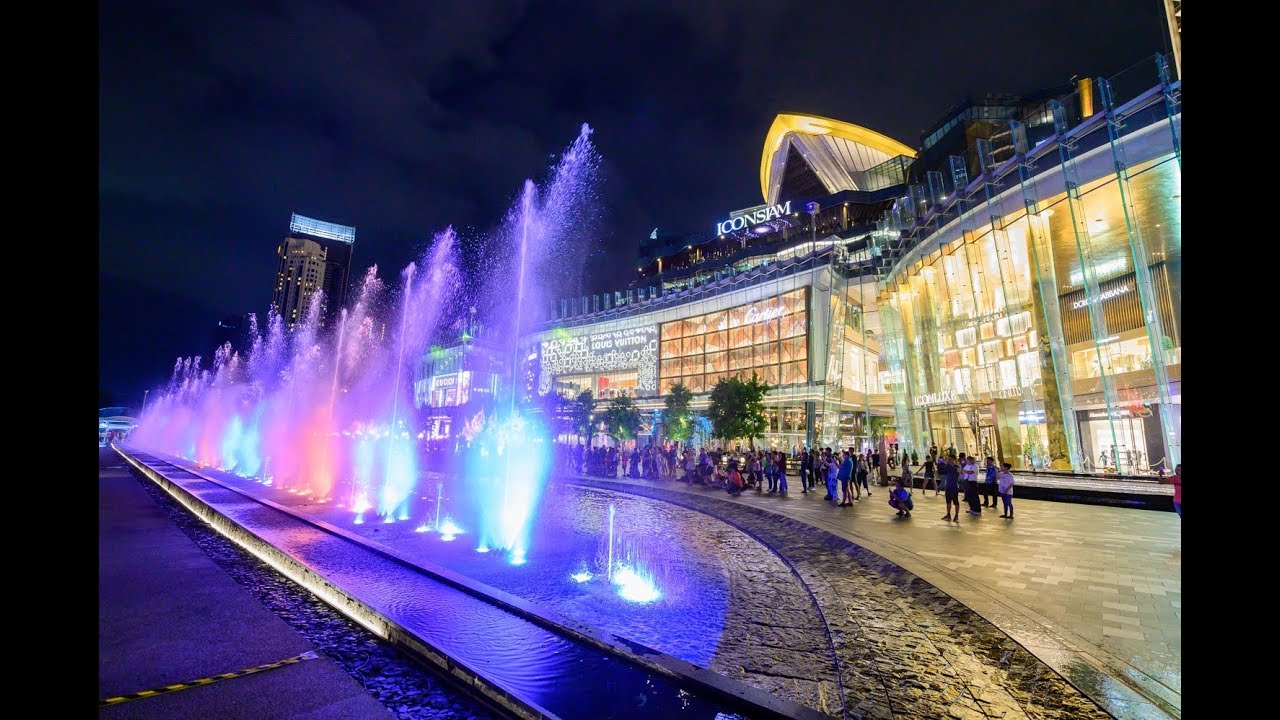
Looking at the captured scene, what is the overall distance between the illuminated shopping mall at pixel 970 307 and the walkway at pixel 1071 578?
9.96 ft

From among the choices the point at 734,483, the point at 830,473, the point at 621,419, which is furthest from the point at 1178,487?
the point at 621,419

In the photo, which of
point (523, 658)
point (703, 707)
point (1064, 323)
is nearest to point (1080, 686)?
point (703, 707)

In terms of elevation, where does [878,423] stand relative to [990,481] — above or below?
above

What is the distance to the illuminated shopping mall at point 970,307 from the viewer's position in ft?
70.5

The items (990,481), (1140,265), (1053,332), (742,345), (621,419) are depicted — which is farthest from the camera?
(742,345)

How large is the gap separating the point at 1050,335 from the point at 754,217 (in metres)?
48.9

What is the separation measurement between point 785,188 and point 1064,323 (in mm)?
56009

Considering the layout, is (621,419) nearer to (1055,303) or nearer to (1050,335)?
(1050,335)

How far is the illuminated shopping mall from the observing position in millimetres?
21500

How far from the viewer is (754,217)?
228 feet

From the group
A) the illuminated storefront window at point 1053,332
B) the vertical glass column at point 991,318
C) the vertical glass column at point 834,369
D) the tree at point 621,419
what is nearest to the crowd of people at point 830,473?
the illuminated storefront window at point 1053,332

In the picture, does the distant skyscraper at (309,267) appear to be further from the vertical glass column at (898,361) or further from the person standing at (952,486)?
the person standing at (952,486)

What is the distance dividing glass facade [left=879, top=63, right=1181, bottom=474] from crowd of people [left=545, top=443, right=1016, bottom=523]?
3872 mm
